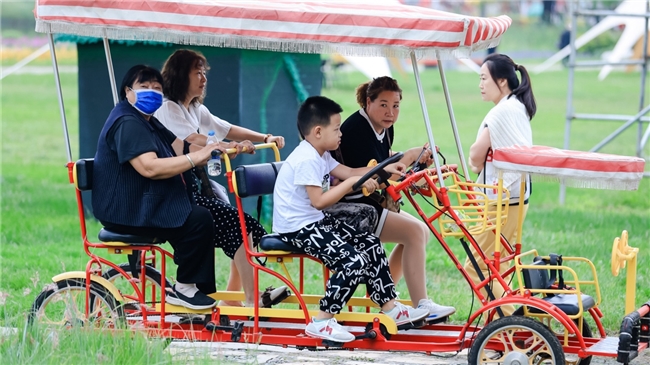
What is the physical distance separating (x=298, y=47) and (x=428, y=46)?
81 centimetres

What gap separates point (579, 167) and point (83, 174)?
9.77ft

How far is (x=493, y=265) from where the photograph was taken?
550 centimetres

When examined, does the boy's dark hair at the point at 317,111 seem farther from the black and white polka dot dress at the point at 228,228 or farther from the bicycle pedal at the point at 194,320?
the bicycle pedal at the point at 194,320

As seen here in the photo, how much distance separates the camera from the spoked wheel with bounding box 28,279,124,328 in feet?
19.2

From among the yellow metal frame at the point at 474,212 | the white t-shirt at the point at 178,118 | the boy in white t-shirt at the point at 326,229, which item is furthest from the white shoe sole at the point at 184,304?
the yellow metal frame at the point at 474,212

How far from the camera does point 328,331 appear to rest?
18.7ft

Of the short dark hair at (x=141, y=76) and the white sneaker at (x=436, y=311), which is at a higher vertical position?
the short dark hair at (x=141, y=76)

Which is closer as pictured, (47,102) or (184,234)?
(184,234)

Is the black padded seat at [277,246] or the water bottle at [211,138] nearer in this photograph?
the black padded seat at [277,246]

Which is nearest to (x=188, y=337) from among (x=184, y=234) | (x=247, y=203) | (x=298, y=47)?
(x=184, y=234)

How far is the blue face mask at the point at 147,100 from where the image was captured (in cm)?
587

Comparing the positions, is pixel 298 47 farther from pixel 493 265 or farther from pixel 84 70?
pixel 84 70

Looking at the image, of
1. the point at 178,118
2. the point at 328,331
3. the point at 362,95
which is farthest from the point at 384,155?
the point at 178,118

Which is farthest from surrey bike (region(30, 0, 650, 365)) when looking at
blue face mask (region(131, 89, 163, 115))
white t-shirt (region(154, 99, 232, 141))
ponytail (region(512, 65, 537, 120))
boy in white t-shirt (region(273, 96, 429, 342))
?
ponytail (region(512, 65, 537, 120))
